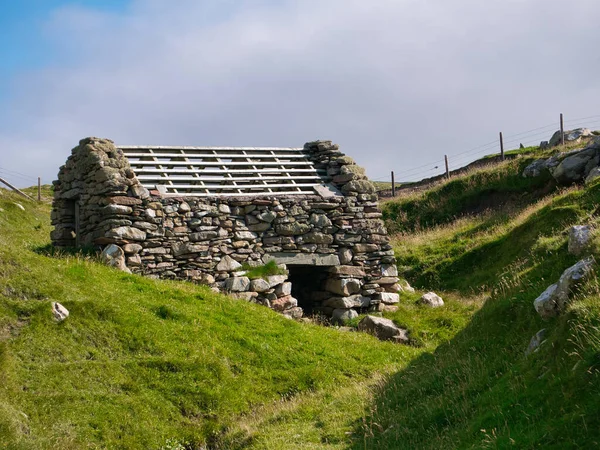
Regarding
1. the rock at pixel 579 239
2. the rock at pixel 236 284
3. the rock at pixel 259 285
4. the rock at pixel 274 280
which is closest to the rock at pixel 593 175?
the rock at pixel 274 280

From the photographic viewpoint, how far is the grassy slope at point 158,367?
33.4ft

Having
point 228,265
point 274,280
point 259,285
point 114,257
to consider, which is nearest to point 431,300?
point 274,280

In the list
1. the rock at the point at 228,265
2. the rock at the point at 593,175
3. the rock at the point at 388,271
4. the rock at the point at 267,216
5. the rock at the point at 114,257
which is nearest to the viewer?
the rock at the point at 114,257

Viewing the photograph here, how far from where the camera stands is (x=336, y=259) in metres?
19.3

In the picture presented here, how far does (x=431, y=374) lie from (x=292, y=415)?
98.1 inches

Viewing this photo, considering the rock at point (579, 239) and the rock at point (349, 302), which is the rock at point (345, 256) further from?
the rock at point (579, 239)

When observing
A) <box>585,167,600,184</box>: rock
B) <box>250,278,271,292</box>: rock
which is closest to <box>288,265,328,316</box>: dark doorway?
<box>250,278,271,292</box>: rock

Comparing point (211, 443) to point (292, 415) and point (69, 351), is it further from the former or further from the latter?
point (69, 351)

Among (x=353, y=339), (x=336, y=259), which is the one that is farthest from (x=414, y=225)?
(x=353, y=339)

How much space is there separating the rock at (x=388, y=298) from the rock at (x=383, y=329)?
5.49ft

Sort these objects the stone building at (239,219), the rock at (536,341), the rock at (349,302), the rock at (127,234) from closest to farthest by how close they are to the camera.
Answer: the rock at (536,341)
the rock at (127,234)
the stone building at (239,219)
the rock at (349,302)

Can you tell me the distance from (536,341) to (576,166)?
A: 19.7 meters

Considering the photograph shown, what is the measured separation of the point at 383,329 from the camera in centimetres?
1744

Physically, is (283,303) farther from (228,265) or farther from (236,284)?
(228,265)
